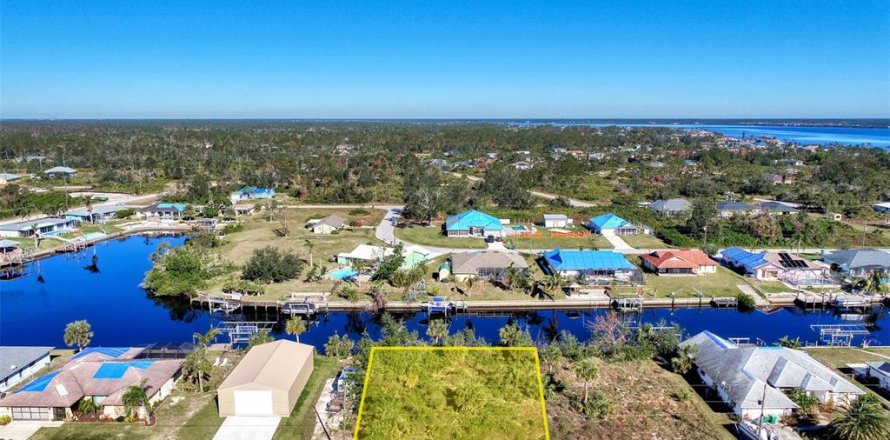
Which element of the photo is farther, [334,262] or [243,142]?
[243,142]

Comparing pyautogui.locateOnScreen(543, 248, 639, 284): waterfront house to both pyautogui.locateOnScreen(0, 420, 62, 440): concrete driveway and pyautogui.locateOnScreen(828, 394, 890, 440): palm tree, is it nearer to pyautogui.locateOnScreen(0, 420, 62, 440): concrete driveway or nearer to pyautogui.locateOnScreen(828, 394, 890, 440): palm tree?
pyautogui.locateOnScreen(828, 394, 890, 440): palm tree

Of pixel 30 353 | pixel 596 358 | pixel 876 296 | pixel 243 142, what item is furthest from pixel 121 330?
pixel 243 142

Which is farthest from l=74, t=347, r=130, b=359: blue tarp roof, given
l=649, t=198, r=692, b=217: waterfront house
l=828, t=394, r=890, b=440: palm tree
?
l=649, t=198, r=692, b=217: waterfront house

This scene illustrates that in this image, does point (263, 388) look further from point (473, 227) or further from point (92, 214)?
point (92, 214)

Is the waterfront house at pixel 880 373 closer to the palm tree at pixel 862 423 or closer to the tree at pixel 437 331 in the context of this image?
the palm tree at pixel 862 423

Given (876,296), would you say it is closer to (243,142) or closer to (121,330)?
(121,330)

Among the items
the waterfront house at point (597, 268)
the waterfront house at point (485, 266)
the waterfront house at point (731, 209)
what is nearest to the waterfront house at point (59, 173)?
the waterfront house at point (485, 266)
